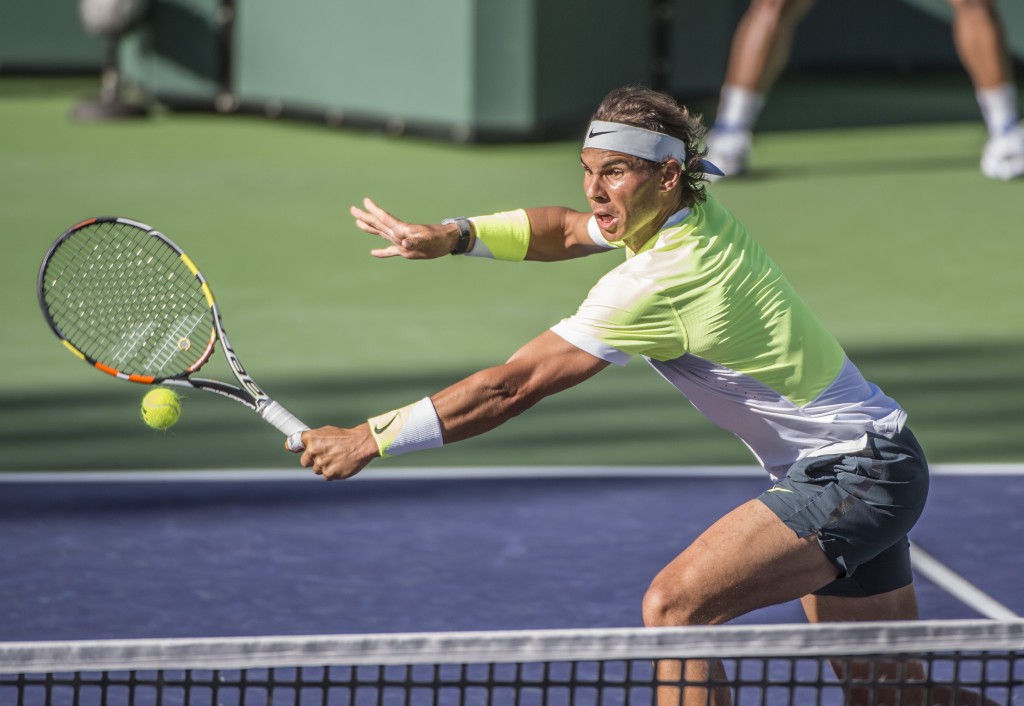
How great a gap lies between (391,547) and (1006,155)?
5.92 meters

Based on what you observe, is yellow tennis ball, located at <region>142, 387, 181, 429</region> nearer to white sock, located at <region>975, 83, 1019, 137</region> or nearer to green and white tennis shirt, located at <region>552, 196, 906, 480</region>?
green and white tennis shirt, located at <region>552, 196, 906, 480</region>

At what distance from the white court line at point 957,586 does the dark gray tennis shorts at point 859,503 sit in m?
1.19

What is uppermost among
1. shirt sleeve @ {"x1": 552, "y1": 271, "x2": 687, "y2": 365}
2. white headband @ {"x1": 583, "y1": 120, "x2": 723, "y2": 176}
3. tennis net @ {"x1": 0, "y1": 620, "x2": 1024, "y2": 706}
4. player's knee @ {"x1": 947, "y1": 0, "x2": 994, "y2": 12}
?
player's knee @ {"x1": 947, "y1": 0, "x2": 994, "y2": 12}

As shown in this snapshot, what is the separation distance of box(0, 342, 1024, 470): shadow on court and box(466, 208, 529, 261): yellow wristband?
7.30 ft

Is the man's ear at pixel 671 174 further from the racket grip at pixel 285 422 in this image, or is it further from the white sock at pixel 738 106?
the white sock at pixel 738 106

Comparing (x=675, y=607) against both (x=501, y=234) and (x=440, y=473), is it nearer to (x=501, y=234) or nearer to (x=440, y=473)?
(x=501, y=234)

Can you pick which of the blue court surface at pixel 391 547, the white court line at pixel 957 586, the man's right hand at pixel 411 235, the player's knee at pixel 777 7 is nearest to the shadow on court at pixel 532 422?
the blue court surface at pixel 391 547

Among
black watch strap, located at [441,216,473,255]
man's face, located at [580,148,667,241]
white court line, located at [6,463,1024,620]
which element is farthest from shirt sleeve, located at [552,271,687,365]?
white court line, located at [6,463,1024,620]

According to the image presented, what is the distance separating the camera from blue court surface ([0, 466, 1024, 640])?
15.3 feet

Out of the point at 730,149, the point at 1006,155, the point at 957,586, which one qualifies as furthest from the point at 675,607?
the point at 1006,155

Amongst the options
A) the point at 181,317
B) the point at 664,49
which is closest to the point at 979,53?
the point at 664,49

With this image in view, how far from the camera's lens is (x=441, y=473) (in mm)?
5918

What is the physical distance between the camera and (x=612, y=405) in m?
6.67

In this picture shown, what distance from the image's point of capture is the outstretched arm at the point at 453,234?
3717mm
